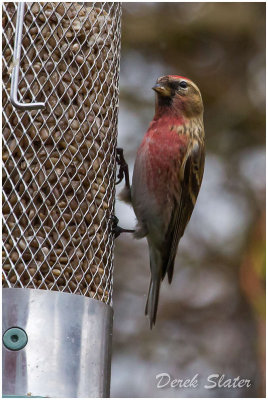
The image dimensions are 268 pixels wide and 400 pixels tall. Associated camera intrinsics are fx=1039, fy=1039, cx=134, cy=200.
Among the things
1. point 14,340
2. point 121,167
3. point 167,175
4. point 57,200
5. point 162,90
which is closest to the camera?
point 14,340

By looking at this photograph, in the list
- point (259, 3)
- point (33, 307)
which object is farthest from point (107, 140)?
point (259, 3)

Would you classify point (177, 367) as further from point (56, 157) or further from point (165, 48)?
point (56, 157)

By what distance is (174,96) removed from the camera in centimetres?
727

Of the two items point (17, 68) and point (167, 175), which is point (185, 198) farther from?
point (17, 68)

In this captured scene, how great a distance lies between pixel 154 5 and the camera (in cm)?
1120

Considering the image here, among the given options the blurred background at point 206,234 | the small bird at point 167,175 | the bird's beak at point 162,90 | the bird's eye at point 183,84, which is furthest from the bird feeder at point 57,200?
the blurred background at point 206,234

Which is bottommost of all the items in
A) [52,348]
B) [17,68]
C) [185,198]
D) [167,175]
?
[52,348]

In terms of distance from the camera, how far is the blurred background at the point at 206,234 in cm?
1049

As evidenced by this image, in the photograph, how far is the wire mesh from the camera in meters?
5.62

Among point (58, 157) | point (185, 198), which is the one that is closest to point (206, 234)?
point (185, 198)

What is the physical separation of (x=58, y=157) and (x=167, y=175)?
145 cm

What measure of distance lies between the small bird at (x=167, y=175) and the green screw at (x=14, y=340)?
1834 mm

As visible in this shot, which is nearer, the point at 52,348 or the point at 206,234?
the point at 52,348

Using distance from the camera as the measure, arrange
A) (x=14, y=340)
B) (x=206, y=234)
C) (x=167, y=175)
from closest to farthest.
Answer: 1. (x=14, y=340)
2. (x=167, y=175)
3. (x=206, y=234)
